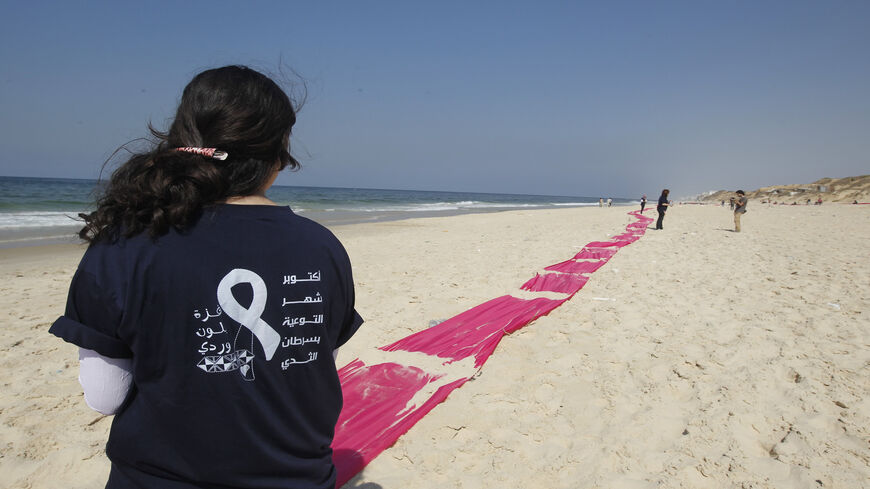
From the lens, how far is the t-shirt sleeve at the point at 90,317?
2.79 ft

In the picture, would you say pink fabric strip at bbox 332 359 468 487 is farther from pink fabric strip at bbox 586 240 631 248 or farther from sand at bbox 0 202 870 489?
pink fabric strip at bbox 586 240 631 248

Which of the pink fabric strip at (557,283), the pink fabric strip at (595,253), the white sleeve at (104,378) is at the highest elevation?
the white sleeve at (104,378)

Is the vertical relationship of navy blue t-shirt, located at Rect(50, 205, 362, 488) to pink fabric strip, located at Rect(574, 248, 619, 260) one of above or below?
above

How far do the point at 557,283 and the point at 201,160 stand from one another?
504cm

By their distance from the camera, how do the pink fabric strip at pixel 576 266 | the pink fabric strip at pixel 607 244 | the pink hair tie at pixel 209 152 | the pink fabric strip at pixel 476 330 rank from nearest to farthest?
the pink hair tie at pixel 209 152, the pink fabric strip at pixel 476 330, the pink fabric strip at pixel 576 266, the pink fabric strip at pixel 607 244

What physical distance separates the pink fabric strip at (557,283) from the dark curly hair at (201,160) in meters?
4.53

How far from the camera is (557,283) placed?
5492 millimetres

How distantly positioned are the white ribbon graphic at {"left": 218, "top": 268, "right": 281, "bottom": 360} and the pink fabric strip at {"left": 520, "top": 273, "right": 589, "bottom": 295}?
4.52m

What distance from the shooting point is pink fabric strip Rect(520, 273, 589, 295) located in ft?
17.1

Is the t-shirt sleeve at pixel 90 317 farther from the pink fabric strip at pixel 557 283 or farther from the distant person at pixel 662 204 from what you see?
the distant person at pixel 662 204

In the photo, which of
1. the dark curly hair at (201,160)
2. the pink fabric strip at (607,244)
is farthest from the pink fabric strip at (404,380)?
the pink fabric strip at (607,244)

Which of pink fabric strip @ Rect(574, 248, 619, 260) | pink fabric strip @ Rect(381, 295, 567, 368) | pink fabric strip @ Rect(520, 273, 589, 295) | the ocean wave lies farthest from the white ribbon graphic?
the ocean wave

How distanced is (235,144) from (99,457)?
7.58 feet

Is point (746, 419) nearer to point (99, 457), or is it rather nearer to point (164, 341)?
point (164, 341)
